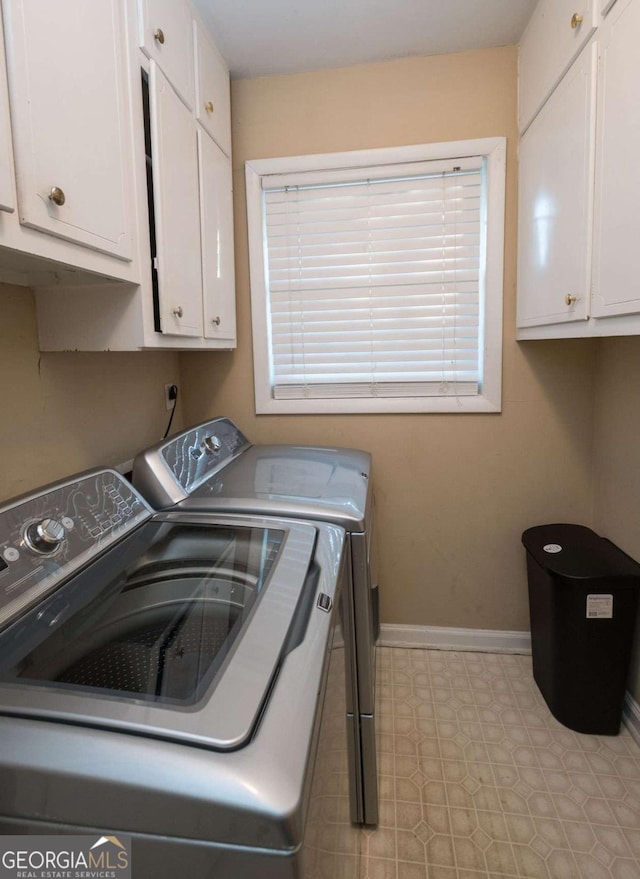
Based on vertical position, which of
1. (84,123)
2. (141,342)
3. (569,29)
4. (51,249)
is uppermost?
(569,29)

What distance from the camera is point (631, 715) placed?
5.56 ft

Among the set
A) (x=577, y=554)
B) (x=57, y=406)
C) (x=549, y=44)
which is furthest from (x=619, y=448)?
(x=57, y=406)

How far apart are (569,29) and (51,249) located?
1580 mm

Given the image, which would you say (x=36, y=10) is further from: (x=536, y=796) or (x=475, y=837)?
(x=536, y=796)

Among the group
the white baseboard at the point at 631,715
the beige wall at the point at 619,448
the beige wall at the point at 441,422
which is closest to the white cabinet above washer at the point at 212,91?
the beige wall at the point at 441,422

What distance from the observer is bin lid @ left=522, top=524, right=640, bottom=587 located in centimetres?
162

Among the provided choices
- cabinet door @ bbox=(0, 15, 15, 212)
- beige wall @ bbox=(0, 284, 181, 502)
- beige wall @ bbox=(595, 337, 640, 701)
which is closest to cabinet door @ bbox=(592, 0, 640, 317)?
beige wall @ bbox=(595, 337, 640, 701)

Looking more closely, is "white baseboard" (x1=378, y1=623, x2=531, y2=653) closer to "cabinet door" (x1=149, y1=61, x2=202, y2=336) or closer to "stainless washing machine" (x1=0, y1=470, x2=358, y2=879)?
"stainless washing machine" (x1=0, y1=470, x2=358, y2=879)

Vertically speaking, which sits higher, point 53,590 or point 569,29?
point 569,29

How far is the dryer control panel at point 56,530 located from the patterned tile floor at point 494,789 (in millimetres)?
1157

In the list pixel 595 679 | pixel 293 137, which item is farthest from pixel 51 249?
pixel 595 679

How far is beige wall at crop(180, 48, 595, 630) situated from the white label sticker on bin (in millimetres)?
496

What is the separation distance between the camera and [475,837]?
136 cm

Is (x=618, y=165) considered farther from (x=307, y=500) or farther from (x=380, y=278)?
(x=307, y=500)
